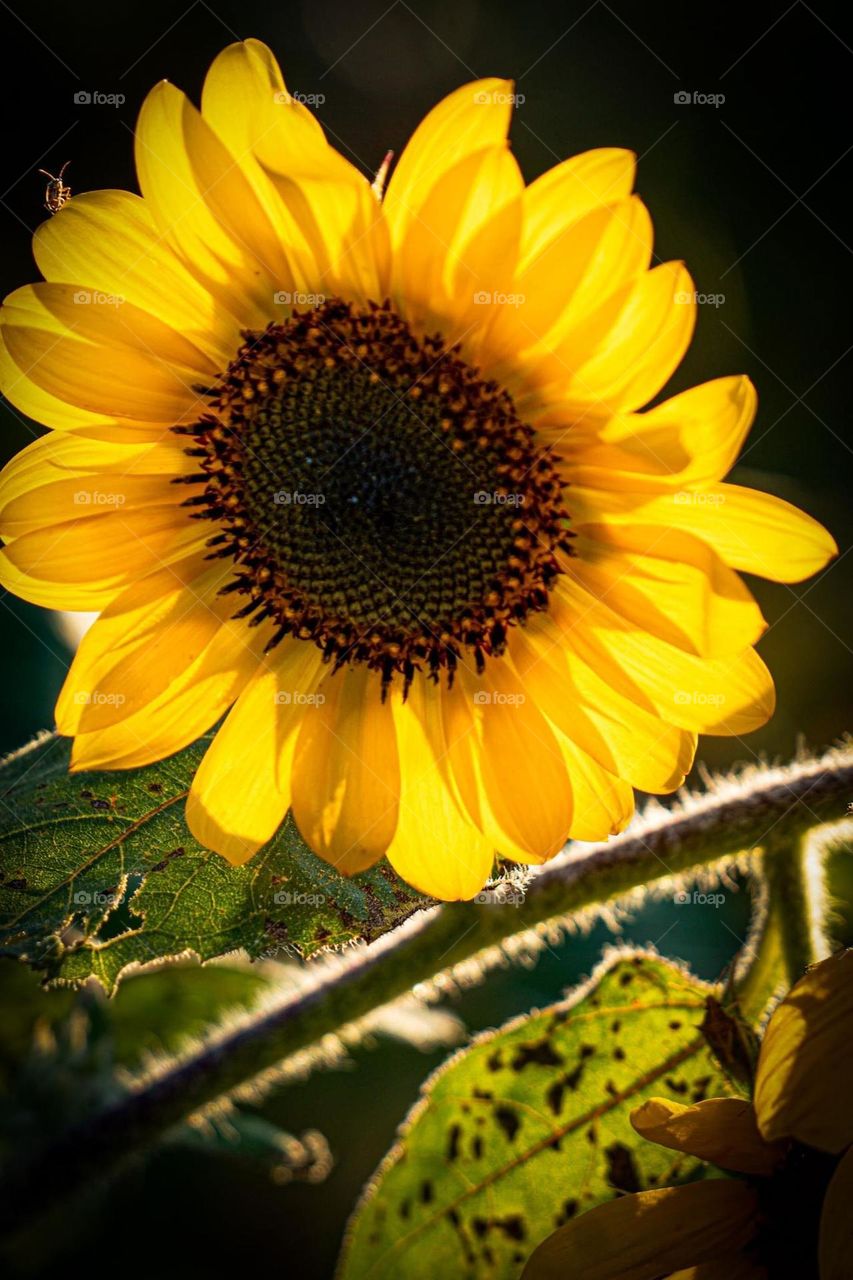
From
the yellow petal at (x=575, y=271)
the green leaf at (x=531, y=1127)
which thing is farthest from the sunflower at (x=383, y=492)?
the green leaf at (x=531, y=1127)

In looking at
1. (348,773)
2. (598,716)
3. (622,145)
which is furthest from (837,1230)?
(622,145)

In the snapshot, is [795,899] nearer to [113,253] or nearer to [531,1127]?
[531,1127]

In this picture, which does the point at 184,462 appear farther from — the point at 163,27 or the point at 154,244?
the point at 163,27

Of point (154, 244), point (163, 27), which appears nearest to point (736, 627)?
point (154, 244)

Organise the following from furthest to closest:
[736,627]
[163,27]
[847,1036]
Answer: [163,27], [736,627], [847,1036]

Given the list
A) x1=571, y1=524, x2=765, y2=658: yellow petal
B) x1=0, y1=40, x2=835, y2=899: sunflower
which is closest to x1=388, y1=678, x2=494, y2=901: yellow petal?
x1=0, y1=40, x2=835, y2=899: sunflower
